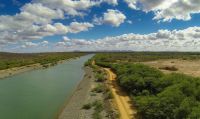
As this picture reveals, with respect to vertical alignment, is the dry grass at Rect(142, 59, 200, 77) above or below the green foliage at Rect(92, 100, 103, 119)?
below

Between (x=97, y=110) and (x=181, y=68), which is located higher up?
(x=97, y=110)

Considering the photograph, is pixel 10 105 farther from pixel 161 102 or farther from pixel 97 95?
pixel 161 102

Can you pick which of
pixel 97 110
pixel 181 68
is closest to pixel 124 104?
pixel 97 110

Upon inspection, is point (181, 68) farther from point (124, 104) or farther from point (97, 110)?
point (97, 110)

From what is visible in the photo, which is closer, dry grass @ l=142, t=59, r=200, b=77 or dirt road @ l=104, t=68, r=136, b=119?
dirt road @ l=104, t=68, r=136, b=119

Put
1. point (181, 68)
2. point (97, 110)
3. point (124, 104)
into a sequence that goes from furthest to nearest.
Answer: point (181, 68), point (124, 104), point (97, 110)

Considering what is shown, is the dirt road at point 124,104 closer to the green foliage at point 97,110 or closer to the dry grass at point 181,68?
the green foliage at point 97,110

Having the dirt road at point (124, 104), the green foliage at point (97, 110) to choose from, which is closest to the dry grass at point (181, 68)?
the dirt road at point (124, 104)

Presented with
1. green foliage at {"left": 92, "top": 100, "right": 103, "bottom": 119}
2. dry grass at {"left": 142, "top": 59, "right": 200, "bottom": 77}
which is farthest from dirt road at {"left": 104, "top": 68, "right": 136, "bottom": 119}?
dry grass at {"left": 142, "top": 59, "right": 200, "bottom": 77}

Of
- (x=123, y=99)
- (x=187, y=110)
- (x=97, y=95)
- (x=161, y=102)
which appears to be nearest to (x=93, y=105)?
(x=123, y=99)

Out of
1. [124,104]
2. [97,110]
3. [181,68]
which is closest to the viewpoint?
[97,110]

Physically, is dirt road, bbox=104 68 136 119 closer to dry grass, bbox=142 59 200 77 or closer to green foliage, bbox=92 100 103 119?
green foliage, bbox=92 100 103 119
